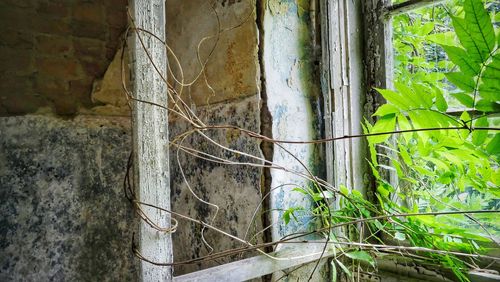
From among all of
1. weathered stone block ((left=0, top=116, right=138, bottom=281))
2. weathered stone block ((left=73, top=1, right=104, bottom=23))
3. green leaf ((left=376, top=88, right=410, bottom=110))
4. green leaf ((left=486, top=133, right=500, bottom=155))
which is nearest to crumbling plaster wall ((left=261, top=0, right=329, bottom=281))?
green leaf ((left=376, top=88, right=410, bottom=110))

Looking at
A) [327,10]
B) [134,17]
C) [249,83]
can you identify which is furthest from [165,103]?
[327,10]

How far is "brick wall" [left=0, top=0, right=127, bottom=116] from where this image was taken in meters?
1.70

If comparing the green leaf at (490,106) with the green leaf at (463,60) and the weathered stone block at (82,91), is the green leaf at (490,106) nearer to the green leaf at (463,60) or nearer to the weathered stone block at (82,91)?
the green leaf at (463,60)

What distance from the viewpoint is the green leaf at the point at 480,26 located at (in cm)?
60

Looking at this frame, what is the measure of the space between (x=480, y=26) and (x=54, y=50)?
1.89 metres

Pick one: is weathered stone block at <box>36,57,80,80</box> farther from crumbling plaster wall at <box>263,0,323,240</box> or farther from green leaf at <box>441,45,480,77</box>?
green leaf at <box>441,45,480,77</box>

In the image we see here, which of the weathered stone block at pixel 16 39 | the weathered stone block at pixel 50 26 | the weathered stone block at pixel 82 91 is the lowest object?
the weathered stone block at pixel 82 91

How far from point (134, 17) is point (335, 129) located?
86 cm

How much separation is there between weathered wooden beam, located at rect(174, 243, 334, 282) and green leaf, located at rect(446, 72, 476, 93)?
77cm

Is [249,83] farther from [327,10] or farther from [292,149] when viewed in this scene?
[327,10]

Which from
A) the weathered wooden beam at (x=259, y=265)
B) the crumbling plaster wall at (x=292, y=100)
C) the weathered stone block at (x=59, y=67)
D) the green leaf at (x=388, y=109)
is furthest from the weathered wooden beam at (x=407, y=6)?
the weathered stone block at (x=59, y=67)

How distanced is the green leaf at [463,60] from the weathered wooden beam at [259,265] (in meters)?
0.80

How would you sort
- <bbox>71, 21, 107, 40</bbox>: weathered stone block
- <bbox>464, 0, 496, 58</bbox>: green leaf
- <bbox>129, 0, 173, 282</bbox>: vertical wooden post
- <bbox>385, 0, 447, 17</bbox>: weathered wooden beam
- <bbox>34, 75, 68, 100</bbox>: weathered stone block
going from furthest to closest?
<bbox>71, 21, 107, 40</bbox>: weathered stone block < <bbox>34, 75, 68, 100</bbox>: weathered stone block < <bbox>385, 0, 447, 17</bbox>: weathered wooden beam < <bbox>129, 0, 173, 282</bbox>: vertical wooden post < <bbox>464, 0, 496, 58</bbox>: green leaf

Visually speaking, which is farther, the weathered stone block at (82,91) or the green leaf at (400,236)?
the weathered stone block at (82,91)
